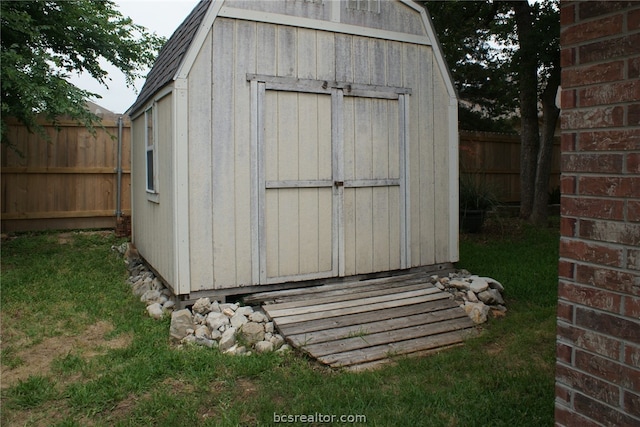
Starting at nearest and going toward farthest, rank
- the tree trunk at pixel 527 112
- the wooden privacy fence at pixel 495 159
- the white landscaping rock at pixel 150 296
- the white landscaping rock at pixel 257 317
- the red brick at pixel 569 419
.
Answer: the red brick at pixel 569 419
the white landscaping rock at pixel 257 317
the white landscaping rock at pixel 150 296
the tree trunk at pixel 527 112
the wooden privacy fence at pixel 495 159

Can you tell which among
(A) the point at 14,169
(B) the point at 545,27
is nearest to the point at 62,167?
(A) the point at 14,169

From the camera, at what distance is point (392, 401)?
128 inches

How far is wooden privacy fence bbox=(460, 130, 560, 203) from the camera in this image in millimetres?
11508

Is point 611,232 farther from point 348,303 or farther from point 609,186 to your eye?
point 348,303

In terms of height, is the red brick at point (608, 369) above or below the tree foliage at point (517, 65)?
Answer: below

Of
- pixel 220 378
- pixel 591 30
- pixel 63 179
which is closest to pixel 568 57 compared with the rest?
pixel 591 30

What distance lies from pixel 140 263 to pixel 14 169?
367 cm

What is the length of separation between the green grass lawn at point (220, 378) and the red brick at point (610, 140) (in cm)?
174

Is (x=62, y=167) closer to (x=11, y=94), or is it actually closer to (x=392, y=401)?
(x=11, y=94)

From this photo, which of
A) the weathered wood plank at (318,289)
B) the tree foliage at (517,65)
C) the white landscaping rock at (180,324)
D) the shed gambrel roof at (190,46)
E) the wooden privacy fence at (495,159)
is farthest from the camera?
the wooden privacy fence at (495,159)

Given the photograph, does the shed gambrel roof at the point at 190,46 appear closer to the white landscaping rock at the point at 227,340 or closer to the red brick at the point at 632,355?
the white landscaping rock at the point at 227,340

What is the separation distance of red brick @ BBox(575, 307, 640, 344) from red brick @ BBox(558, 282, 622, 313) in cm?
3

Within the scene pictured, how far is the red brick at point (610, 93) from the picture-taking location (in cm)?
179

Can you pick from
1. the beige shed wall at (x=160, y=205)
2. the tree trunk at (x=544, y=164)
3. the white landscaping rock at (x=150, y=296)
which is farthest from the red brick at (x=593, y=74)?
the tree trunk at (x=544, y=164)
